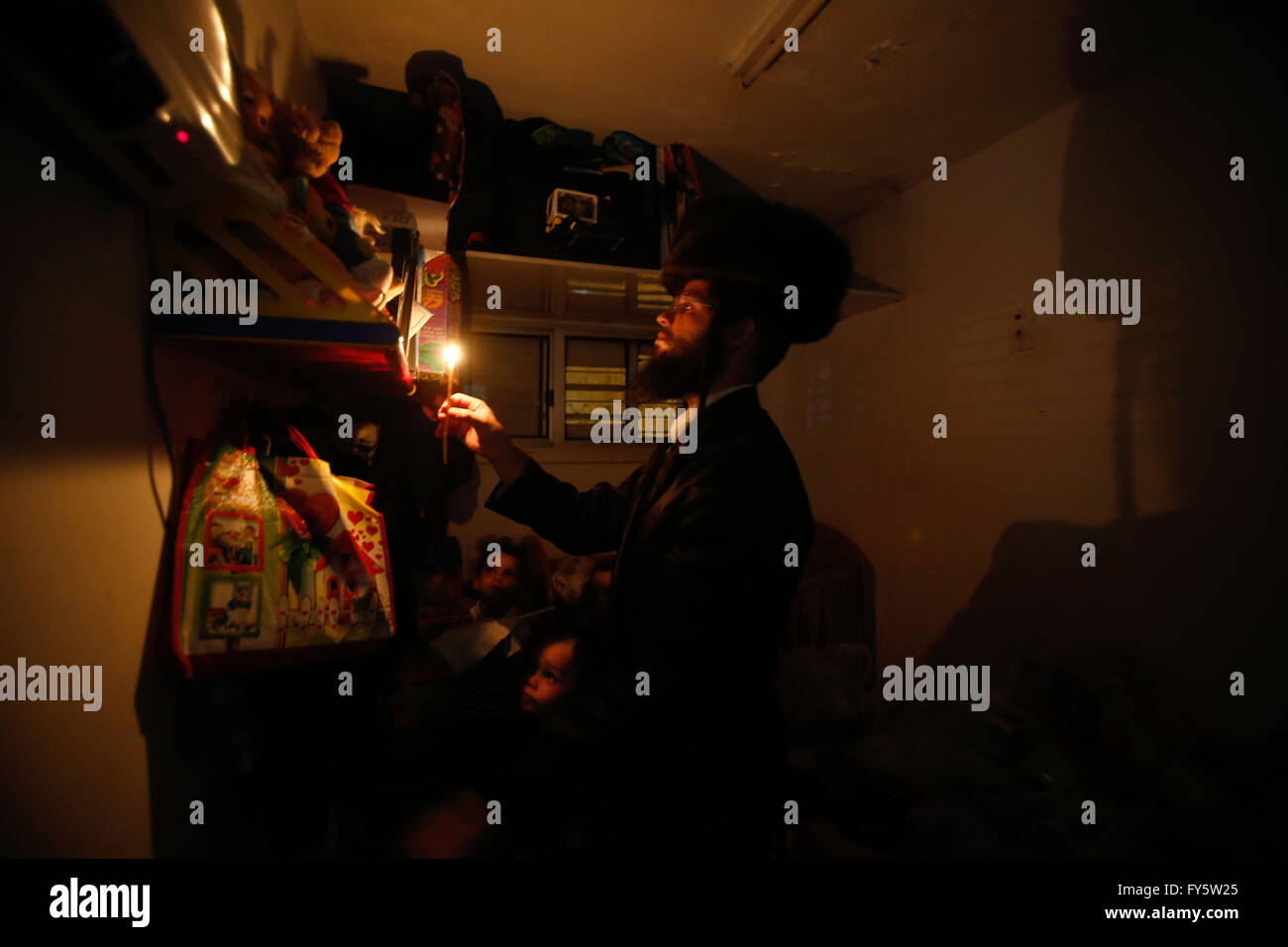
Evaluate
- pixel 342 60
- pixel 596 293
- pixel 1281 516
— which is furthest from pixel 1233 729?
pixel 342 60

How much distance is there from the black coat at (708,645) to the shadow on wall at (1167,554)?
936 mm

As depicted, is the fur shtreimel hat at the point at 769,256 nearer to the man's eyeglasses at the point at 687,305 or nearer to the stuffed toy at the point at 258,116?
the man's eyeglasses at the point at 687,305

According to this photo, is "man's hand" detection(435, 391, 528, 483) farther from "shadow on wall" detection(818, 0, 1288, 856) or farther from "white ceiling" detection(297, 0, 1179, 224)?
"shadow on wall" detection(818, 0, 1288, 856)

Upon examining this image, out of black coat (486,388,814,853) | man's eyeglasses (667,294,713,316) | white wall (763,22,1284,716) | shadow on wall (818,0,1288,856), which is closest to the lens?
black coat (486,388,814,853)

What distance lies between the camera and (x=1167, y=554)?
164 centimetres

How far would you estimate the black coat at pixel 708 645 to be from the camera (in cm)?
91

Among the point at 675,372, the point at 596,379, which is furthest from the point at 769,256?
the point at 596,379

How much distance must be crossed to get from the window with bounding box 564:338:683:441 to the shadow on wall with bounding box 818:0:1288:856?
6.48 feet

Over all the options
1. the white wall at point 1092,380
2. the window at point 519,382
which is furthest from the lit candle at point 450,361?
the white wall at point 1092,380

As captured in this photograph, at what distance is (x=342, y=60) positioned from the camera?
5.46ft

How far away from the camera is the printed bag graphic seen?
0.74m

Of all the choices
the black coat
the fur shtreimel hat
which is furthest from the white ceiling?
the black coat

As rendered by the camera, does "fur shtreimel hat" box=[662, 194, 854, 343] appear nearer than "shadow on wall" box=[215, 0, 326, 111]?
No

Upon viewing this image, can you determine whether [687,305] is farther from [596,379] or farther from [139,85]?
[596,379]
